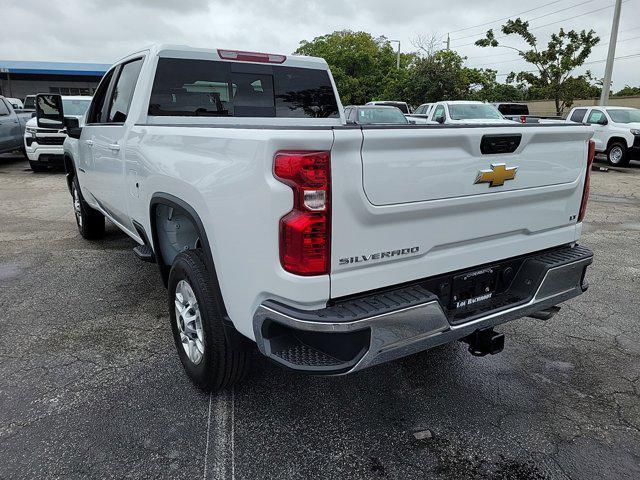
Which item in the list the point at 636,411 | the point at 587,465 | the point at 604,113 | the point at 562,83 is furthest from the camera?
the point at 562,83

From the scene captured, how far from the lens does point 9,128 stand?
556 inches

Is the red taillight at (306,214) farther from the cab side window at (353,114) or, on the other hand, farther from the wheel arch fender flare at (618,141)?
the wheel arch fender flare at (618,141)


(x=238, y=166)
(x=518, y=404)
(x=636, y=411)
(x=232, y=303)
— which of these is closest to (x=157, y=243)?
(x=232, y=303)

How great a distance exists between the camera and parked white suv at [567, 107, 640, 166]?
48.4 feet

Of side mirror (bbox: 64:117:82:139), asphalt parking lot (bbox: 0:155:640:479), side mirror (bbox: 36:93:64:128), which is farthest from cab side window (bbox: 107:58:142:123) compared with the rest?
asphalt parking lot (bbox: 0:155:640:479)

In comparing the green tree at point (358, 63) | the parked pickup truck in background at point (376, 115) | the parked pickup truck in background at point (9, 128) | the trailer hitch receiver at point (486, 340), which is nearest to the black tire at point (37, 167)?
the parked pickup truck in background at point (9, 128)

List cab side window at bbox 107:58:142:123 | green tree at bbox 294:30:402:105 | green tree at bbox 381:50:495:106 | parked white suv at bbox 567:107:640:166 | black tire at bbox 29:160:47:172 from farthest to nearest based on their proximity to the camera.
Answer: green tree at bbox 294:30:402:105, green tree at bbox 381:50:495:106, parked white suv at bbox 567:107:640:166, black tire at bbox 29:160:47:172, cab side window at bbox 107:58:142:123

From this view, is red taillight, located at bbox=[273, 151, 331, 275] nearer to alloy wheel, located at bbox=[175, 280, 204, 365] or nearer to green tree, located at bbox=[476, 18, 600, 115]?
alloy wheel, located at bbox=[175, 280, 204, 365]

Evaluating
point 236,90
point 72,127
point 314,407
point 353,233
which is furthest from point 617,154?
point 353,233

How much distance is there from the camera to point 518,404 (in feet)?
9.80

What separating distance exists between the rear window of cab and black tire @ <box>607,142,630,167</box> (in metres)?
13.5

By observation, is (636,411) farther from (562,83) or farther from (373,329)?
(562,83)

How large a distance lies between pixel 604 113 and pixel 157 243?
1616 centimetres

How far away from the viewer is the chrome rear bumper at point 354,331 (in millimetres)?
2123
